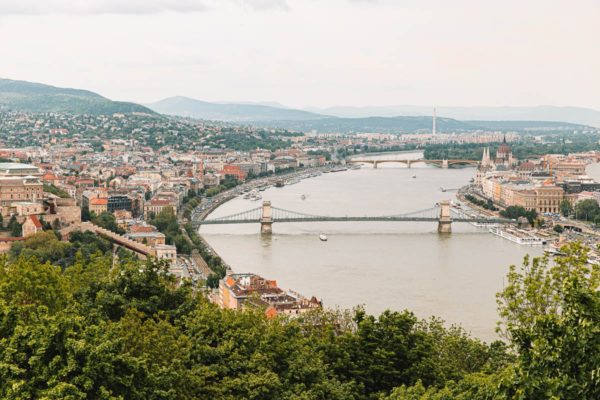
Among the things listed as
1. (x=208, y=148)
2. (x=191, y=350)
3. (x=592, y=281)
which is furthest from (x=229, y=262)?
(x=208, y=148)

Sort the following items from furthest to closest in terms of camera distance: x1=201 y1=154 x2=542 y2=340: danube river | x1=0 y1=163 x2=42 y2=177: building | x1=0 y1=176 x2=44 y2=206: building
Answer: x1=0 y1=163 x2=42 y2=177: building → x1=0 y1=176 x2=44 y2=206: building → x1=201 y1=154 x2=542 y2=340: danube river

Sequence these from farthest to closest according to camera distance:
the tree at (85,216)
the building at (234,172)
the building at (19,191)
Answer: the building at (234,172) → the tree at (85,216) → the building at (19,191)

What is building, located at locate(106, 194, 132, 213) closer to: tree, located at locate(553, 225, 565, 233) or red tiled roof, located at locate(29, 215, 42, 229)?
red tiled roof, located at locate(29, 215, 42, 229)

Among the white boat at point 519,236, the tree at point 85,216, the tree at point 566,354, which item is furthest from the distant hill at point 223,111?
the tree at point 566,354

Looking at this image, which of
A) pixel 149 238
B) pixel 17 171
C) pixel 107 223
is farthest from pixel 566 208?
pixel 17 171

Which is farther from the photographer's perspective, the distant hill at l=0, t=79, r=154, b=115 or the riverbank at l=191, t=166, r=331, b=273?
the distant hill at l=0, t=79, r=154, b=115

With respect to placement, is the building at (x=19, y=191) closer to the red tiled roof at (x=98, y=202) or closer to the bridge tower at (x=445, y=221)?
the red tiled roof at (x=98, y=202)

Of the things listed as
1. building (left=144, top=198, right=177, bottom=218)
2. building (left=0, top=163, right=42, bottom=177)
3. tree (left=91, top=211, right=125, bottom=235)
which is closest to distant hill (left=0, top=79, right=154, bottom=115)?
building (left=144, top=198, right=177, bottom=218)

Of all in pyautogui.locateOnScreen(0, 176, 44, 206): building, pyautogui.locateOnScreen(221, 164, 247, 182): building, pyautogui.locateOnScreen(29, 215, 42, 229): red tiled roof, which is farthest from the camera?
pyautogui.locateOnScreen(221, 164, 247, 182): building
